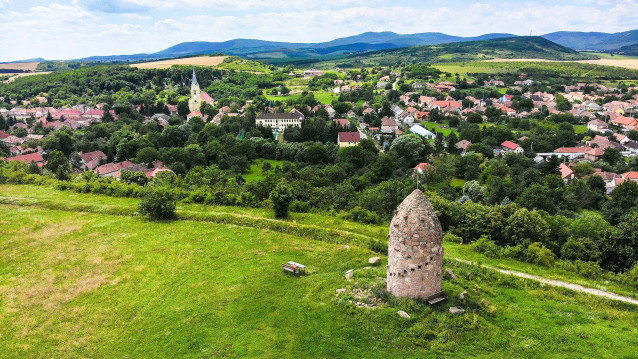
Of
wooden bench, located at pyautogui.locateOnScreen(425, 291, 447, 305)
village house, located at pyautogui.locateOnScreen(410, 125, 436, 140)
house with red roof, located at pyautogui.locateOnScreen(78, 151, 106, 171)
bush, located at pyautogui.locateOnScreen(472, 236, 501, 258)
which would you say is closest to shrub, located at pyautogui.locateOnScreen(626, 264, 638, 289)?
bush, located at pyautogui.locateOnScreen(472, 236, 501, 258)

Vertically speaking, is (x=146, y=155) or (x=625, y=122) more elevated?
(x=625, y=122)

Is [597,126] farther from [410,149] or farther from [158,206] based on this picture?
[158,206]

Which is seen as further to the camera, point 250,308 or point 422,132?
point 422,132

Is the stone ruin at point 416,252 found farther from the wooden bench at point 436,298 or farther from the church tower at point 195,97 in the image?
the church tower at point 195,97

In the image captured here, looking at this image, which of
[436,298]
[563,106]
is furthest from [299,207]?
[563,106]

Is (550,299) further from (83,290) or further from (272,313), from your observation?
(83,290)

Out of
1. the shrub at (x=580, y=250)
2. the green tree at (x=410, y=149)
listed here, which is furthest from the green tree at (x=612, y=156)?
the shrub at (x=580, y=250)

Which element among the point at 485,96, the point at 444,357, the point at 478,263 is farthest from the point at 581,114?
the point at 444,357
